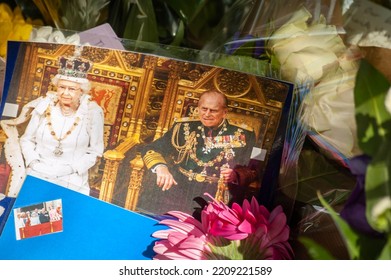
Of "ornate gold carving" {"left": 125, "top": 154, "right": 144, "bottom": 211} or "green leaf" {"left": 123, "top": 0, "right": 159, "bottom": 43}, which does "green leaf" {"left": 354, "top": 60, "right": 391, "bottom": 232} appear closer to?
"ornate gold carving" {"left": 125, "top": 154, "right": 144, "bottom": 211}

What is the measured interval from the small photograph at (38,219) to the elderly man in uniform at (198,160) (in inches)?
3.7

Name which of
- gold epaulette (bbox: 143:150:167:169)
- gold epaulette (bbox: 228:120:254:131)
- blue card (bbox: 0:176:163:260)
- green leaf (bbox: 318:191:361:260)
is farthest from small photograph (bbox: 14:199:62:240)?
green leaf (bbox: 318:191:361:260)

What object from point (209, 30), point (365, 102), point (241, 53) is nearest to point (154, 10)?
point (209, 30)

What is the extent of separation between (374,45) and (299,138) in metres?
0.16

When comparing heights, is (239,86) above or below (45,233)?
above

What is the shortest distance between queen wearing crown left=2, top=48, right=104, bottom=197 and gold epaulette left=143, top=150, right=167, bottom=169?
53 mm

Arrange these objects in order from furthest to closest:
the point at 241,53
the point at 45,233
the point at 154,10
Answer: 1. the point at 154,10
2. the point at 241,53
3. the point at 45,233

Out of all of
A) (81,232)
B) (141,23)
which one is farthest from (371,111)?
(141,23)

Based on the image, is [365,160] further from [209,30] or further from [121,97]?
[209,30]

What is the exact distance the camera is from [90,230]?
660 mm

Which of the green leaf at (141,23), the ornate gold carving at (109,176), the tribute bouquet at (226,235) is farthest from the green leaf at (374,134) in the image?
the green leaf at (141,23)

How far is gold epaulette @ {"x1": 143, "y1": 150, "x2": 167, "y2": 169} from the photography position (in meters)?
0.69

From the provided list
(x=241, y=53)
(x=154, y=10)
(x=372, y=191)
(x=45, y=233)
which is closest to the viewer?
(x=372, y=191)

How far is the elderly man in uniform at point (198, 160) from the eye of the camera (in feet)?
→ 2.25
